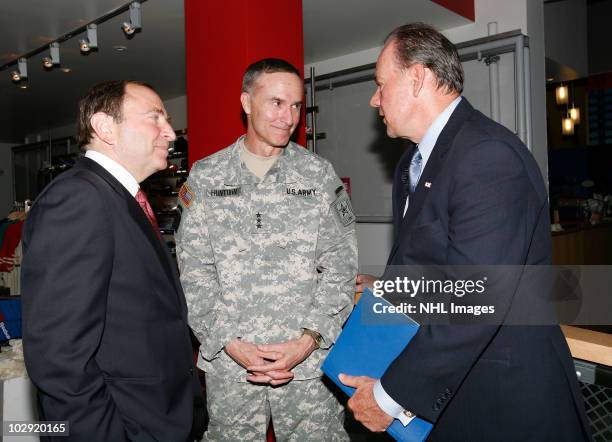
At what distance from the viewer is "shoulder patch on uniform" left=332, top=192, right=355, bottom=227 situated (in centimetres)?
211

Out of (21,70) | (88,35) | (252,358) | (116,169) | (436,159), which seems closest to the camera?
(436,159)

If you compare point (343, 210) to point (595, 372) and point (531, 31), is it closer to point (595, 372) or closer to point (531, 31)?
point (595, 372)

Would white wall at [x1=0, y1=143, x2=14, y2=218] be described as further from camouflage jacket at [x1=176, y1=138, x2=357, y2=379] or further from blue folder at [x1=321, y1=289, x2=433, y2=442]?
blue folder at [x1=321, y1=289, x2=433, y2=442]

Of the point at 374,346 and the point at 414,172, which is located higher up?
the point at 414,172

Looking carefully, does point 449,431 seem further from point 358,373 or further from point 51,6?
point 51,6

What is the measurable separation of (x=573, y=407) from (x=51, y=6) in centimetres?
440

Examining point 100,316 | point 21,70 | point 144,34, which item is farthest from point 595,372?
point 21,70

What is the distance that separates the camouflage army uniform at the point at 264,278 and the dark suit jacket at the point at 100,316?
52 centimetres

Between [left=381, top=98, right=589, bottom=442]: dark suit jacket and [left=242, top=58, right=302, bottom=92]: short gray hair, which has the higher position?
[left=242, top=58, right=302, bottom=92]: short gray hair

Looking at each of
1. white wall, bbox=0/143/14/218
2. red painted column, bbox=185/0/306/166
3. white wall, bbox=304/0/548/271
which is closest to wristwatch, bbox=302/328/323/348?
red painted column, bbox=185/0/306/166

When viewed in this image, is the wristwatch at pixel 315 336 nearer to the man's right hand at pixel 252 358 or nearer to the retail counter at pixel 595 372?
the man's right hand at pixel 252 358

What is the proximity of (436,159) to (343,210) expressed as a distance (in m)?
0.79

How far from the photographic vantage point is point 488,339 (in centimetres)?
123

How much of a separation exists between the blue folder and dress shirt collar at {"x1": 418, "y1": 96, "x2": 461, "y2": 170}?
0.45m
